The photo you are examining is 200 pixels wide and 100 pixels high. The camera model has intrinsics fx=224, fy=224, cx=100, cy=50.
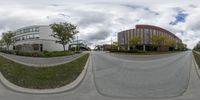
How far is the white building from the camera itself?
83.1m

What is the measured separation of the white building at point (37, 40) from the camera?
83.1 m

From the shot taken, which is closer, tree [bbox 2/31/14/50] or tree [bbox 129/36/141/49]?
tree [bbox 129/36/141/49]

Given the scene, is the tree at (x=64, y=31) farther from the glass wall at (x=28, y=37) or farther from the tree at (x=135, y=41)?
the glass wall at (x=28, y=37)

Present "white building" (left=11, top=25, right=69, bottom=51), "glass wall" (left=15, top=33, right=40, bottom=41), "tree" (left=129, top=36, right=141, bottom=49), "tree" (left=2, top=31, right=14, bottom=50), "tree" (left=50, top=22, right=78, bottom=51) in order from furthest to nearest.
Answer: "glass wall" (left=15, top=33, right=40, bottom=41)
"white building" (left=11, top=25, right=69, bottom=51)
"tree" (left=2, top=31, right=14, bottom=50)
"tree" (left=129, top=36, right=141, bottom=49)
"tree" (left=50, top=22, right=78, bottom=51)

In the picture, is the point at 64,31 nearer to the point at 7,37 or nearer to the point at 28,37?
the point at 7,37

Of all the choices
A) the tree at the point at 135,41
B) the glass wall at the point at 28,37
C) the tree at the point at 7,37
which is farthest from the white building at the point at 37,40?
the tree at the point at 135,41

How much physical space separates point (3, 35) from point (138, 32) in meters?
50.3

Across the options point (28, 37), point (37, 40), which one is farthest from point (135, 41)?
point (28, 37)

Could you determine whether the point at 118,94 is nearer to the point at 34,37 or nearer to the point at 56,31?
the point at 56,31

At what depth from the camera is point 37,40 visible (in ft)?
280

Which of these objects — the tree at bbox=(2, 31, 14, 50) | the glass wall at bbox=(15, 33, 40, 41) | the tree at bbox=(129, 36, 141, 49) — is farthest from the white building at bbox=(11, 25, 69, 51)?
the tree at bbox=(129, 36, 141, 49)

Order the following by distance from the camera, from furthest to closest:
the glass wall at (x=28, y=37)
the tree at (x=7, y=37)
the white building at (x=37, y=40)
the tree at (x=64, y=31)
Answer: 1. the glass wall at (x=28, y=37)
2. the white building at (x=37, y=40)
3. the tree at (x=7, y=37)
4. the tree at (x=64, y=31)

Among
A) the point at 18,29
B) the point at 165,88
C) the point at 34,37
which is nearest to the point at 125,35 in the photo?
the point at 34,37

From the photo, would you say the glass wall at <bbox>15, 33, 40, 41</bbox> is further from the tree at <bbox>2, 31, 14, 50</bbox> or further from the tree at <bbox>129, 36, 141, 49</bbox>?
the tree at <bbox>129, 36, 141, 49</bbox>
